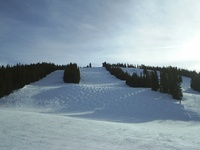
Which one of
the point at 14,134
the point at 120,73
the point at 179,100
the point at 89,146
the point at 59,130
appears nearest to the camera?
the point at 89,146

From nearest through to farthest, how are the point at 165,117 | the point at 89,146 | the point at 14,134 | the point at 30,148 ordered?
the point at 30,148, the point at 89,146, the point at 14,134, the point at 165,117

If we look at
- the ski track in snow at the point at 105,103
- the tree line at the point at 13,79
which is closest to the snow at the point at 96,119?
the ski track in snow at the point at 105,103

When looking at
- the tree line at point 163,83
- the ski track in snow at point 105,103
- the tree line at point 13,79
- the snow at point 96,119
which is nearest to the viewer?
the snow at point 96,119

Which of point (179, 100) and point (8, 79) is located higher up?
point (8, 79)

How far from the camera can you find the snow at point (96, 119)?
13660 mm

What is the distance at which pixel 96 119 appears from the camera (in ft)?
95.1

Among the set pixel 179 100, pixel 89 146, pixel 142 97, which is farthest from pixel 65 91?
pixel 89 146

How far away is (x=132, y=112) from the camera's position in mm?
36250

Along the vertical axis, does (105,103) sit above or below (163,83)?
below

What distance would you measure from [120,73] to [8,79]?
3852 cm

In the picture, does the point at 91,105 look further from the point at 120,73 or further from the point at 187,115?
the point at 120,73

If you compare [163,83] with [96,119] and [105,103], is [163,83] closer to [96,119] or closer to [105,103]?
[105,103]

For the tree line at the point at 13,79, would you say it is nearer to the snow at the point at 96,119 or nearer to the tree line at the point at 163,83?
the snow at the point at 96,119

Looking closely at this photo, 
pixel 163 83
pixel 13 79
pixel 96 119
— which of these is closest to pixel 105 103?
pixel 96 119
